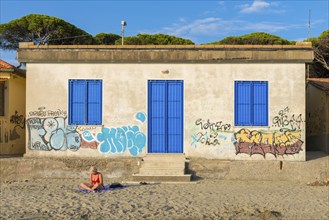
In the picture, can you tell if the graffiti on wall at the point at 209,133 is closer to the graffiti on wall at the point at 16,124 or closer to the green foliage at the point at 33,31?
the graffiti on wall at the point at 16,124

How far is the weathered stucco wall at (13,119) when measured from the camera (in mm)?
16172

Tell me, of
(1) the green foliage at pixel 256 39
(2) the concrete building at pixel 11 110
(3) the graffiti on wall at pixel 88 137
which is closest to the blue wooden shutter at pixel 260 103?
(3) the graffiti on wall at pixel 88 137

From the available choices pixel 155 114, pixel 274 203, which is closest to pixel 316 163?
pixel 274 203

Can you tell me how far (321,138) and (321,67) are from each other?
1351cm

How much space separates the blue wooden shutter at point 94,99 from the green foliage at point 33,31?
2091 cm

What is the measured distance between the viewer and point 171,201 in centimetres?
1066

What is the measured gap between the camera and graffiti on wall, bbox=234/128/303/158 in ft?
47.1

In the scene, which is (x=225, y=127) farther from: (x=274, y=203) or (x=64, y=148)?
(x=64, y=148)

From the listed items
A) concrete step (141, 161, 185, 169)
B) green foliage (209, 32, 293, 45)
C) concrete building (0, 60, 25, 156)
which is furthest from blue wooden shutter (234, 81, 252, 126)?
green foliage (209, 32, 293, 45)

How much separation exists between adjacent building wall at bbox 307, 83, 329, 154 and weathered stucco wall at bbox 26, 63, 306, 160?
3949mm

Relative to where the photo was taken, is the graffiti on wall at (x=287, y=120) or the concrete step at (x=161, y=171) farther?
the graffiti on wall at (x=287, y=120)

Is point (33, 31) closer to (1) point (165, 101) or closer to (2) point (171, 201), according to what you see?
(1) point (165, 101)

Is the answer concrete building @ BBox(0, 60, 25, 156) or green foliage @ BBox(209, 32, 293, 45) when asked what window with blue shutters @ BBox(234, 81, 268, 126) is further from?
green foliage @ BBox(209, 32, 293, 45)

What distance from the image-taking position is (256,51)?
14.4 metres
